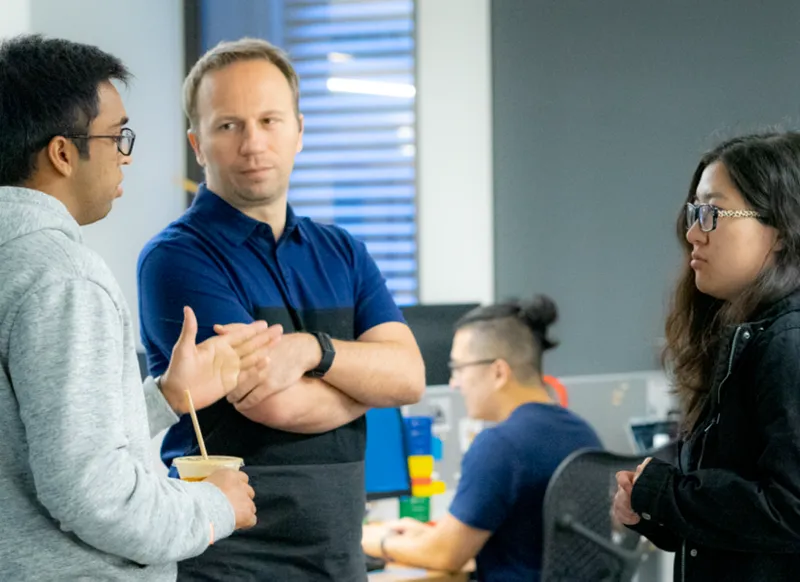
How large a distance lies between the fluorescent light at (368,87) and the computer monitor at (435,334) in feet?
5.87

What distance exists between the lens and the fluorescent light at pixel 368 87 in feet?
16.8

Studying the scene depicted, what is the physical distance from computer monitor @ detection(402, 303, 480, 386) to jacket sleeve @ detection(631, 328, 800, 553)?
78.7 inches

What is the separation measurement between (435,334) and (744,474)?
2.08m

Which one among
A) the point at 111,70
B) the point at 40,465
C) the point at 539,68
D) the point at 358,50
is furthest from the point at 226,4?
the point at 40,465

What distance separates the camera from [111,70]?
1.47 metres

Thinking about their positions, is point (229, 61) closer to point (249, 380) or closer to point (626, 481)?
point (249, 380)

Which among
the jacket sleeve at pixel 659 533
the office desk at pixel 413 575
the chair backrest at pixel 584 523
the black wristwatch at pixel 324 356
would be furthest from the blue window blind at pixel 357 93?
the jacket sleeve at pixel 659 533

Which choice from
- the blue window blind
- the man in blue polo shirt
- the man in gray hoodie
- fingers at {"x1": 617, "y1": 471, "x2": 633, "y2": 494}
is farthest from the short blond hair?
the blue window blind

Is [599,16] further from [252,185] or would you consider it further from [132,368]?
[132,368]

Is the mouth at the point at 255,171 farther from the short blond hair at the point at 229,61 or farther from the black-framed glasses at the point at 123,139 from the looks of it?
the black-framed glasses at the point at 123,139

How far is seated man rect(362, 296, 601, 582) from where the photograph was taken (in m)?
2.76

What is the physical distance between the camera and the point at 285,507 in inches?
72.7

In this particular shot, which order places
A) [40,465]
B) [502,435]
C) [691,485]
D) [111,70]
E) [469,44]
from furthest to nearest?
[469,44] < [502,435] < [691,485] < [111,70] < [40,465]

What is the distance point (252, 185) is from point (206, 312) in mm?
273
